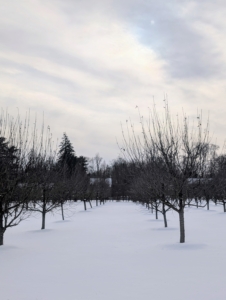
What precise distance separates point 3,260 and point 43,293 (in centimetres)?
355

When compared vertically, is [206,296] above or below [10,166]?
below

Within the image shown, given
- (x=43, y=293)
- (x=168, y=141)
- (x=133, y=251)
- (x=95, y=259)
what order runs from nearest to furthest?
(x=43, y=293)
(x=95, y=259)
(x=133, y=251)
(x=168, y=141)

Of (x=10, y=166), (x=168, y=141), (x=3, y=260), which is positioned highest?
(x=168, y=141)

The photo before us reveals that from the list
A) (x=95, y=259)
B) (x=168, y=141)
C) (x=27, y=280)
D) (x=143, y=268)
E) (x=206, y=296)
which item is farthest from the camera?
(x=168, y=141)

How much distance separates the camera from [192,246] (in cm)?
1016

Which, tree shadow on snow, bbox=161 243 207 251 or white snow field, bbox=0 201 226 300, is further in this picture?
tree shadow on snow, bbox=161 243 207 251

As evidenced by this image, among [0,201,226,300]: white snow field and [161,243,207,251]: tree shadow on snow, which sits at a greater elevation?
[161,243,207,251]: tree shadow on snow

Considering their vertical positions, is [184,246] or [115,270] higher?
[184,246]

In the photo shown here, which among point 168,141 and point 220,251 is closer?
point 220,251

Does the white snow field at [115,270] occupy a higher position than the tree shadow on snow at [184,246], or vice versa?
the tree shadow on snow at [184,246]

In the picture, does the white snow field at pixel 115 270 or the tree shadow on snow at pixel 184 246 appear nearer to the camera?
the white snow field at pixel 115 270

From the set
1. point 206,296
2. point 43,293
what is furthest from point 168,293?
point 43,293

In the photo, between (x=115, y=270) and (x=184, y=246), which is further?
(x=184, y=246)

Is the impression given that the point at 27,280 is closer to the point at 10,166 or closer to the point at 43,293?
the point at 43,293
